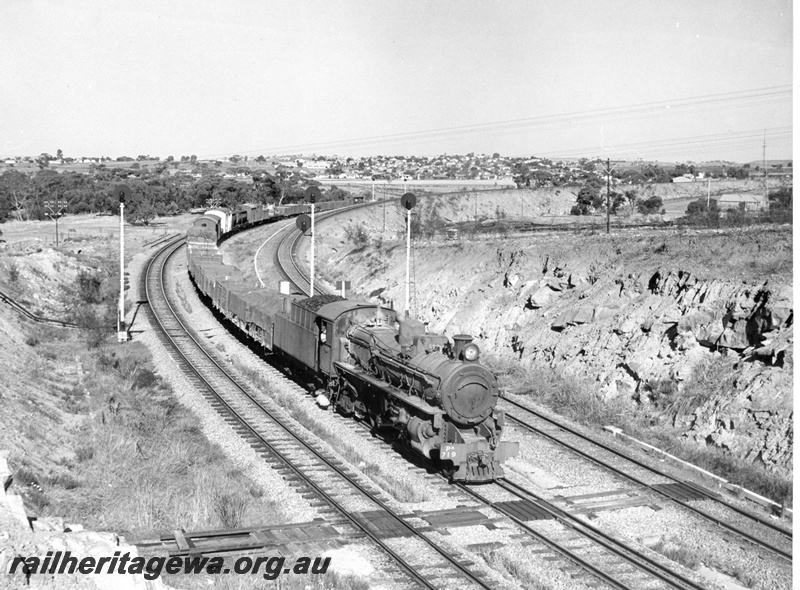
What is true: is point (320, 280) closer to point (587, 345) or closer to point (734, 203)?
point (587, 345)

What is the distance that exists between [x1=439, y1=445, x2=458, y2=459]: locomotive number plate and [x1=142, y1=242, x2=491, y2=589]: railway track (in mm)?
1590

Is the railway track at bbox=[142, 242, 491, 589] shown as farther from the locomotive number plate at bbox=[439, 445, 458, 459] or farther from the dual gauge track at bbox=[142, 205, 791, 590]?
the locomotive number plate at bbox=[439, 445, 458, 459]

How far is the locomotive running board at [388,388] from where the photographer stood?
17109 mm

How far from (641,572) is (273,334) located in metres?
17.7

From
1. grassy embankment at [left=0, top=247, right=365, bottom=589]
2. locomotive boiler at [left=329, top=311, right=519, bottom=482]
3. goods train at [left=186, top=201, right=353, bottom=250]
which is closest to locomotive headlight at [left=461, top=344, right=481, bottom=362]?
locomotive boiler at [left=329, top=311, right=519, bottom=482]

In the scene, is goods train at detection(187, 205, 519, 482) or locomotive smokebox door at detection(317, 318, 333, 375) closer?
goods train at detection(187, 205, 519, 482)

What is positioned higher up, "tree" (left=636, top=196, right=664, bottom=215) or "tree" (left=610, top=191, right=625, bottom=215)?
"tree" (left=610, top=191, right=625, bottom=215)

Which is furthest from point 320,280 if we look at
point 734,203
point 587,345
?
point 734,203

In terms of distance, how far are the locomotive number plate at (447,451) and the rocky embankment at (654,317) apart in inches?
292

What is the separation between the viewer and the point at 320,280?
157ft

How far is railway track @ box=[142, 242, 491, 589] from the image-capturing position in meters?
13.4

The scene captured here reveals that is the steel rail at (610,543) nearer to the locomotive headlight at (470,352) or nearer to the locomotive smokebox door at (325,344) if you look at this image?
the locomotive headlight at (470,352)

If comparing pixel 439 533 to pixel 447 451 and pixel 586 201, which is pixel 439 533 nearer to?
pixel 447 451

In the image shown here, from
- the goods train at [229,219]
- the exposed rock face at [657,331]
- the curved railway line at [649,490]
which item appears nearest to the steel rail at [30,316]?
the goods train at [229,219]
